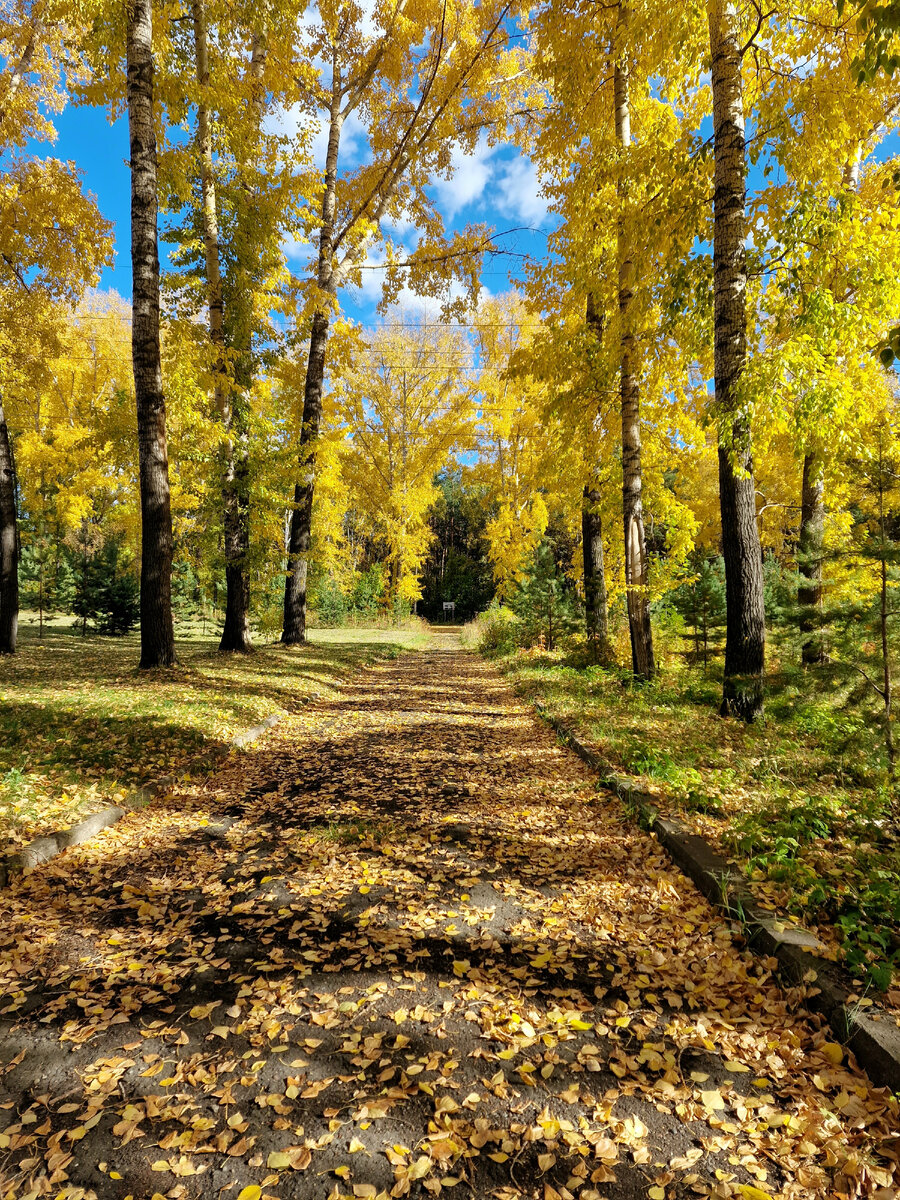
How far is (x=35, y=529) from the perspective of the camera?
15.8 meters

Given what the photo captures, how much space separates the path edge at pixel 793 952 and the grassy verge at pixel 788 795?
0.32 ft

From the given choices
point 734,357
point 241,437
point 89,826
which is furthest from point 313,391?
point 89,826

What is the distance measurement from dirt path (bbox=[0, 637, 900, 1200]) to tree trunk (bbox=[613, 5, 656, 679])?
17.1ft

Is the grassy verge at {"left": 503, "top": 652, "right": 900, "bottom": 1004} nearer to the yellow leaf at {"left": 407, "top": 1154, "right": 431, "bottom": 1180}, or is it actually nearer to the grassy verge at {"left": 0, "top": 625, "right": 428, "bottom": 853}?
the yellow leaf at {"left": 407, "top": 1154, "right": 431, "bottom": 1180}

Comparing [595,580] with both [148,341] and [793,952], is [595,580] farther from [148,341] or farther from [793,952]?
[793,952]


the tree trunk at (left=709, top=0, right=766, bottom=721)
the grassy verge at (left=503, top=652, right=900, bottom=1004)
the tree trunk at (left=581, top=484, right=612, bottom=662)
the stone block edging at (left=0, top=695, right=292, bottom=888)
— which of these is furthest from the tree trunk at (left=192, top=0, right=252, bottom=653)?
the tree trunk at (left=709, top=0, right=766, bottom=721)

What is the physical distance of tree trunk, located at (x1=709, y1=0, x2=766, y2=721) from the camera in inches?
241

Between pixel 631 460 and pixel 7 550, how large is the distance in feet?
35.2

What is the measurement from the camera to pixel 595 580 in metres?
12.4

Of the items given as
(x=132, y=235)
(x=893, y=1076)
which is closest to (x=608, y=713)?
(x=893, y=1076)

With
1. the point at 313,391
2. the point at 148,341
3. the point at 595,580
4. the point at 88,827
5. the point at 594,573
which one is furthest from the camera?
the point at 313,391

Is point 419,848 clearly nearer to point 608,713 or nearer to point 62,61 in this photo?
point 608,713

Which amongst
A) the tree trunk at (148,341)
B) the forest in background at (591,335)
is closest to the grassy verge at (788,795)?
the forest in background at (591,335)

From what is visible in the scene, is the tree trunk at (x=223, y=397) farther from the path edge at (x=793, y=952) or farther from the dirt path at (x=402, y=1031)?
the path edge at (x=793, y=952)
